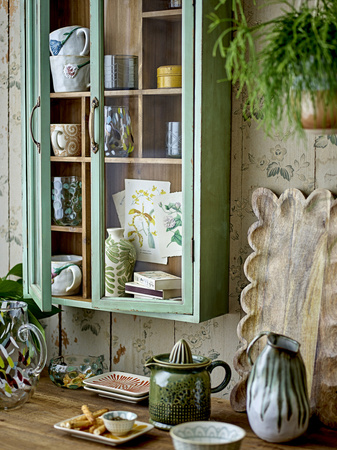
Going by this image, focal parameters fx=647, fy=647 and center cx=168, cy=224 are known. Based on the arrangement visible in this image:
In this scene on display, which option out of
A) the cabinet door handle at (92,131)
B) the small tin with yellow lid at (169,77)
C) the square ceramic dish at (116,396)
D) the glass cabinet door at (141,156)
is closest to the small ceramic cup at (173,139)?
the glass cabinet door at (141,156)

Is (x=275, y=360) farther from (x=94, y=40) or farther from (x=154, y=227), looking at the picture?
(x=94, y=40)

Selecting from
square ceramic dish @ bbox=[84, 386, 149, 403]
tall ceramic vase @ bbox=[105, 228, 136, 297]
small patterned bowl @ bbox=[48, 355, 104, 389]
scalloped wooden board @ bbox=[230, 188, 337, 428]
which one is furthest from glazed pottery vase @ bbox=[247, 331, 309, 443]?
small patterned bowl @ bbox=[48, 355, 104, 389]

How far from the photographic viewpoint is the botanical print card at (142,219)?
182 cm

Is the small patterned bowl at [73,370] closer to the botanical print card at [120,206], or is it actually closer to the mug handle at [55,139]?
the botanical print card at [120,206]

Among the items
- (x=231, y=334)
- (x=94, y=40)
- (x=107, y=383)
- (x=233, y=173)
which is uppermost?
(x=94, y=40)

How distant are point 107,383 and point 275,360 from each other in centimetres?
61

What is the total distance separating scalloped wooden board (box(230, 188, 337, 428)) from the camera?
164cm

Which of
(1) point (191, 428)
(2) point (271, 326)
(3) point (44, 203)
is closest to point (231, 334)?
(2) point (271, 326)

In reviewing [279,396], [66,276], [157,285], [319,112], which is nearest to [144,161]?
[157,285]

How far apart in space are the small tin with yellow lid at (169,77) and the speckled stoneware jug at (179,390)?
26.9 inches

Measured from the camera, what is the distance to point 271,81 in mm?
1357

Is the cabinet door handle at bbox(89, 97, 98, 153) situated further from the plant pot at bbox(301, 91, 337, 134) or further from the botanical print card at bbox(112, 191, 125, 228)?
the plant pot at bbox(301, 91, 337, 134)

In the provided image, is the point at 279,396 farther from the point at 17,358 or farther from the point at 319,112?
the point at 17,358

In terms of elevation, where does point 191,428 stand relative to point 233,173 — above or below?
below
